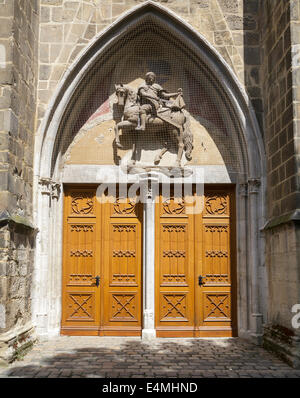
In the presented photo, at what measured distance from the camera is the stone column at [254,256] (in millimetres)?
6320

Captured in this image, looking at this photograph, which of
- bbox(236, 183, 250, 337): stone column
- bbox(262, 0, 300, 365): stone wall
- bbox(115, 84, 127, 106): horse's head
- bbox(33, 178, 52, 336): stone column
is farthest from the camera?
bbox(115, 84, 127, 106): horse's head

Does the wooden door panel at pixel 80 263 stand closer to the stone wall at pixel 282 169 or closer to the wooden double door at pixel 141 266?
the wooden double door at pixel 141 266

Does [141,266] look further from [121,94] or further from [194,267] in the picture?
[121,94]

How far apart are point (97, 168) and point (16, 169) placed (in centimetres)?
161

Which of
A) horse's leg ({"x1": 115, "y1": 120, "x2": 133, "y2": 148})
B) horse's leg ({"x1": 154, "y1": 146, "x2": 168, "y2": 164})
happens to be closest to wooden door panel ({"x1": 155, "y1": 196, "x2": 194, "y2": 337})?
horse's leg ({"x1": 154, "y1": 146, "x2": 168, "y2": 164})

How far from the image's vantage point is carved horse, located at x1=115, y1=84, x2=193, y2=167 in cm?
687

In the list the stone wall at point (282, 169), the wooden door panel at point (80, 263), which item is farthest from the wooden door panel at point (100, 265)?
the stone wall at point (282, 169)

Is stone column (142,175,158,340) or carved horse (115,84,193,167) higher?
carved horse (115,84,193,167)

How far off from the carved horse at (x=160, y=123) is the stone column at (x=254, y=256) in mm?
1203

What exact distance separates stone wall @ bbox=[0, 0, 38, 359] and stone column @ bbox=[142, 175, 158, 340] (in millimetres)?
1752

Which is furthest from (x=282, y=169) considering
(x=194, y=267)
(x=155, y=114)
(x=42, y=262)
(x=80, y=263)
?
(x=42, y=262)

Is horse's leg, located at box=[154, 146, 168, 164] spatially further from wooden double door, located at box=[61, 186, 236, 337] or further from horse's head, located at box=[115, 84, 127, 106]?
horse's head, located at box=[115, 84, 127, 106]

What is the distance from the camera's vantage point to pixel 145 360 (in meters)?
5.35
